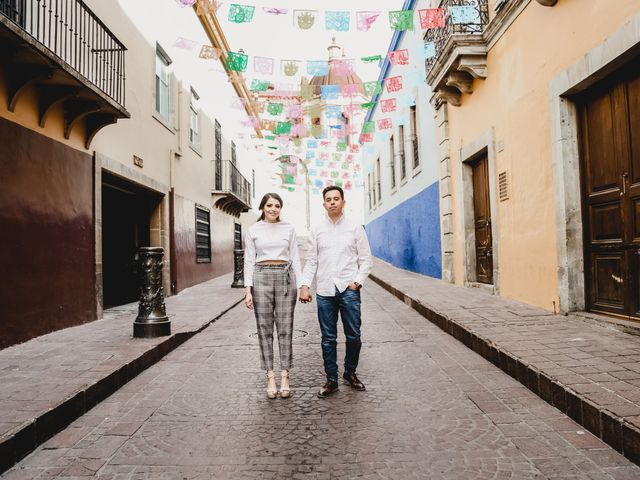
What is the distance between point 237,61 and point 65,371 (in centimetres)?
724

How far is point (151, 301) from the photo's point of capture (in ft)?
19.8

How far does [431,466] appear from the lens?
259cm

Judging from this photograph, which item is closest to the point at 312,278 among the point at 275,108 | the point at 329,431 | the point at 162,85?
the point at 329,431

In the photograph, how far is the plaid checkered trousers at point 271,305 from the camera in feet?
12.9

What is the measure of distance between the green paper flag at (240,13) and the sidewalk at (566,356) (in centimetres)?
567

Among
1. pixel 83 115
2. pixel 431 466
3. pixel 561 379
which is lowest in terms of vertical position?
pixel 431 466

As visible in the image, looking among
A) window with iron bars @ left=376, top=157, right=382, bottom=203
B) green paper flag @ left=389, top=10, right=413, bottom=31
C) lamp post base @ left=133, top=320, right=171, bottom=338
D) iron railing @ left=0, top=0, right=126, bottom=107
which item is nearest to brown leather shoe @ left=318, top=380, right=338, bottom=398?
lamp post base @ left=133, top=320, right=171, bottom=338

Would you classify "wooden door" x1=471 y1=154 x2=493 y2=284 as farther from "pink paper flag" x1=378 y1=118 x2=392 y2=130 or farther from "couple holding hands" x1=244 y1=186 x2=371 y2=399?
"pink paper flag" x1=378 y1=118 x2=392 y2=130

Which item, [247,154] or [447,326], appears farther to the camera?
[247,154]

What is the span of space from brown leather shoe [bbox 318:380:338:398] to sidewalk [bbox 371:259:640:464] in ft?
5.12

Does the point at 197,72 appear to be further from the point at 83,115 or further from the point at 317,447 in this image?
the point at 317,447

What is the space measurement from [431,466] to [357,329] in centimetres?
150

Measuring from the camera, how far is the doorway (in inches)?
440

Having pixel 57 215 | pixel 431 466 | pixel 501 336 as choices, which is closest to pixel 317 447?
pixel 431 466
